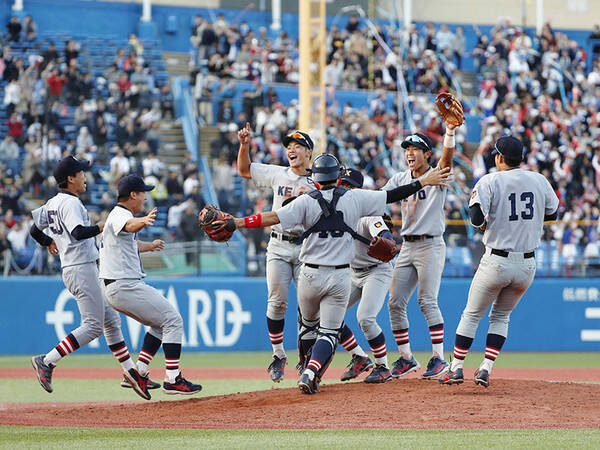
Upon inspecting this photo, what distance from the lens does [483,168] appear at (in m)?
22.9

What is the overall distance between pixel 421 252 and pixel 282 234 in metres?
1.36

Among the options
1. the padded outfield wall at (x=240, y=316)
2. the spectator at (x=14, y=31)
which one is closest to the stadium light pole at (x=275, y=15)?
the spectator at (x=14, y=31)

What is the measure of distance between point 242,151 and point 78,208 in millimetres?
1705

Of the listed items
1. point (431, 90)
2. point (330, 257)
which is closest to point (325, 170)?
point (330, 257)

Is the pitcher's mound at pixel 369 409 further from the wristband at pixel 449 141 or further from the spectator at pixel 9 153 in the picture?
the spectator at pixel 9 153

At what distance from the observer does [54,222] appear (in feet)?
30.2

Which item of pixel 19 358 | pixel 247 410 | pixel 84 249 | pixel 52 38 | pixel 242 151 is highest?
pixel 52 38

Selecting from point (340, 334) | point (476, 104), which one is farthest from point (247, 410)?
point (476, 104)

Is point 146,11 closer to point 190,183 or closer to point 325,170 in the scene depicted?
point 190,183

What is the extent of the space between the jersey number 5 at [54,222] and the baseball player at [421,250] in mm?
3208

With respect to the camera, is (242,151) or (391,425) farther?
(242,151)

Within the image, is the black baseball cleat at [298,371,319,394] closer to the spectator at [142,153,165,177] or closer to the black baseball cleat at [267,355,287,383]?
the black baseball cleat at [267,355,287,383]

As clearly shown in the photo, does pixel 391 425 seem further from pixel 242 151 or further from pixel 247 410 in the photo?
pixel 242 151

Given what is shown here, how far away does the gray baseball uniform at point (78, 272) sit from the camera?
359 inches
